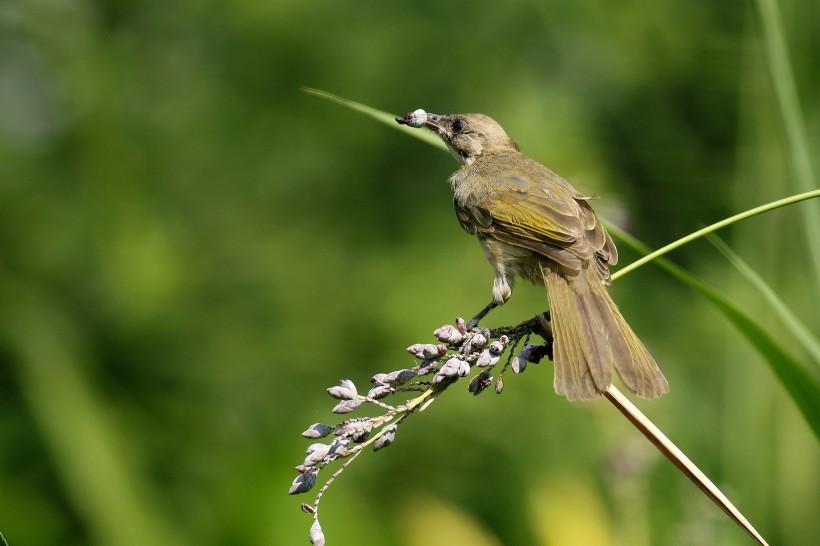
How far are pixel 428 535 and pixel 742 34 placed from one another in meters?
3.09

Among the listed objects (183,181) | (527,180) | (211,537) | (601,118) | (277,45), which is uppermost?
(277,45)

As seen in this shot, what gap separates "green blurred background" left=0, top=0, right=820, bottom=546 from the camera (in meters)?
3.71

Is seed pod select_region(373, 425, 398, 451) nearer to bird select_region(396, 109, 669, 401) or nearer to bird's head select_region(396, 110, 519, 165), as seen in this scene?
bird select_region(396, 109, 669, 401)

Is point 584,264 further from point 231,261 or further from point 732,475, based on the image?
point 231,261

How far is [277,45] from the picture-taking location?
6.88 metres

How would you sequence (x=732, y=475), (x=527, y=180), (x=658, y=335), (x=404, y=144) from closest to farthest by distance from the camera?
(x=732, y=475) < (x=527, y=180) < (x=658, y=335) < (x=404, y=144)

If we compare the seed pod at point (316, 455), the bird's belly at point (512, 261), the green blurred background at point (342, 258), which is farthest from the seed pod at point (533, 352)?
the green blurred background at point (342, 258)

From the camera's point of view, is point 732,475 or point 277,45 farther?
point 277,45

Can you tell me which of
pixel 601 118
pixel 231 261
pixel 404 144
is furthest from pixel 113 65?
pixel 601 118

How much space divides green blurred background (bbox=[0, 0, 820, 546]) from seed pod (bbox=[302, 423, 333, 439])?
1514mm

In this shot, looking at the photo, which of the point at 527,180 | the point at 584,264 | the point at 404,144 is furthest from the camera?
the point at 404,144

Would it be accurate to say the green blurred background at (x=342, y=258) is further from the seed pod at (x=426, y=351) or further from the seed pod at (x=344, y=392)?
the seed pod at (x=344, y=392)

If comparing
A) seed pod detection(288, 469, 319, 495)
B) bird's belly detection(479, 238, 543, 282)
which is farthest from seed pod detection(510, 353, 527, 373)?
bird's belly detection(479, 238, 543, 282)

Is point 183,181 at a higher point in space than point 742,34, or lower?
higher
